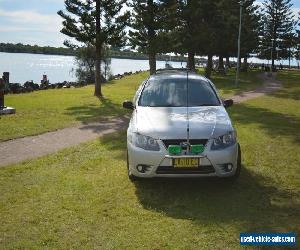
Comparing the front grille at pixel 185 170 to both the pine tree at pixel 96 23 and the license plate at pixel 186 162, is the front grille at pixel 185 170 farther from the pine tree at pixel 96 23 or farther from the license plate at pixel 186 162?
the pine tree at pixel 96 23

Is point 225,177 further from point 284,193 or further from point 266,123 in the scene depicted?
point 266,123

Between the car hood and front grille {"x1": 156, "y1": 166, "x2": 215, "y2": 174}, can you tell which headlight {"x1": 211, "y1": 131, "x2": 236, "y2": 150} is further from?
front grille {"x1": 156, "y1": 166, "x2": 215, "y2": 174}

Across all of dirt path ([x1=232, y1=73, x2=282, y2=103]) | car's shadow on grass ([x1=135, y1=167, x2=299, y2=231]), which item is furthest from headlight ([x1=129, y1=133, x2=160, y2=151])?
dirt path ([x1=232, y1=73, x2=282, y2=103])

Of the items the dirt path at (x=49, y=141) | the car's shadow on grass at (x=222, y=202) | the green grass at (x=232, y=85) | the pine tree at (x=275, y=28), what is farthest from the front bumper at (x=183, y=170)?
the pine tree at (x=275, y=28)

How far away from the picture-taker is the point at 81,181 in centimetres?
783

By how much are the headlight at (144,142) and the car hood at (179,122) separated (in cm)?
7

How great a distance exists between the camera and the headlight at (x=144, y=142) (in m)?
6.88

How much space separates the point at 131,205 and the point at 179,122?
157 centimetres

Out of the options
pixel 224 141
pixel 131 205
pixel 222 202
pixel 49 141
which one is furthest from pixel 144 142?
pixel 49 141

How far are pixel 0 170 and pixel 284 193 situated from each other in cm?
531

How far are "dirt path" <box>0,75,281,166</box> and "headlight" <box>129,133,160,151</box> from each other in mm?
3392

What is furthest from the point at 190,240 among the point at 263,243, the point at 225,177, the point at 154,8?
the point at 154,8

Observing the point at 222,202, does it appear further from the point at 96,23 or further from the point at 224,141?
the point at 96,23

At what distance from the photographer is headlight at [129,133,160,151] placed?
6879 millimetres
